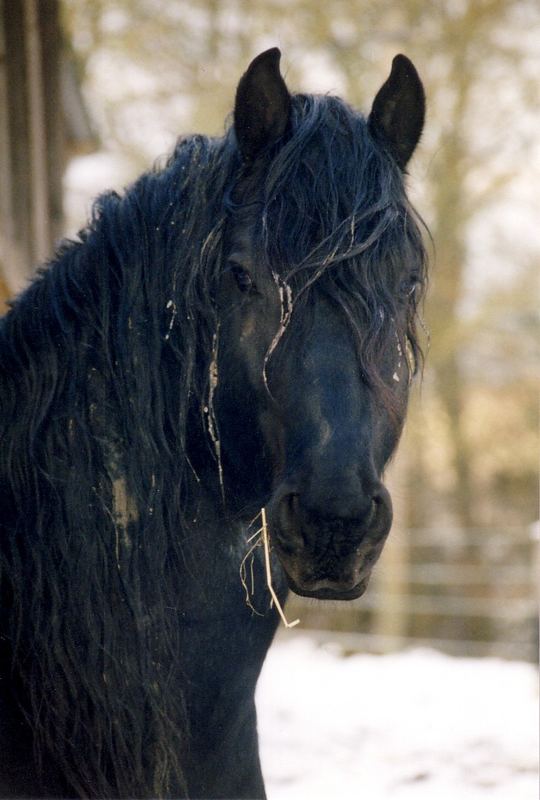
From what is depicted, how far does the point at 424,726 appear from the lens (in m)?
5.41

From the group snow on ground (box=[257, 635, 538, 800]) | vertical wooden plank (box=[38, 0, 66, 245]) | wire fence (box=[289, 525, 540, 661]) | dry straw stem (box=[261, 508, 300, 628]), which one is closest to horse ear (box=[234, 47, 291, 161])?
dry straw stem (box=[261, 508, 300, 628])

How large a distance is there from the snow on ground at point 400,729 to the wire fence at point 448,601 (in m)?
2.60

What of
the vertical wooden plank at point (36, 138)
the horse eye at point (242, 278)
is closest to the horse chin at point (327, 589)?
the horse eye at point (242, 278)

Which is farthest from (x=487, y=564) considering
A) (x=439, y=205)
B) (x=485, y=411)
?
(x=439, y=205)

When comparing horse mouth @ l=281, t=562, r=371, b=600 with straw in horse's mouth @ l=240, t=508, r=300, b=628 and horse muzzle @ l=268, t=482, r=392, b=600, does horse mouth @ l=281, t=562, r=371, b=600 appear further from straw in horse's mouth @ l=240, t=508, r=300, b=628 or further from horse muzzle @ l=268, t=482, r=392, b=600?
straw in horse's mouth @ l=240, t=508, r=300, b=628

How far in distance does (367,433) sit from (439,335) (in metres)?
9.48

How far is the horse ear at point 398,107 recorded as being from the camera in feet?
7.91

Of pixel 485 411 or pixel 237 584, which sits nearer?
pixel 237 584

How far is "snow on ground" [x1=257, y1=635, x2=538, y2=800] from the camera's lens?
13.5 feet

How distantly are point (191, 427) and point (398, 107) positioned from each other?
924 millimetres

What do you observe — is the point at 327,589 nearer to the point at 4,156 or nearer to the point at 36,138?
the point at 4,156

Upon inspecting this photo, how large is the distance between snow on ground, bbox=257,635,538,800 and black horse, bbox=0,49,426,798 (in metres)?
1.94

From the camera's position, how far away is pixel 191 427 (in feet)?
7.43

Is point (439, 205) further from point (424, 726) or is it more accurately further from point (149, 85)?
point (424, 726)
